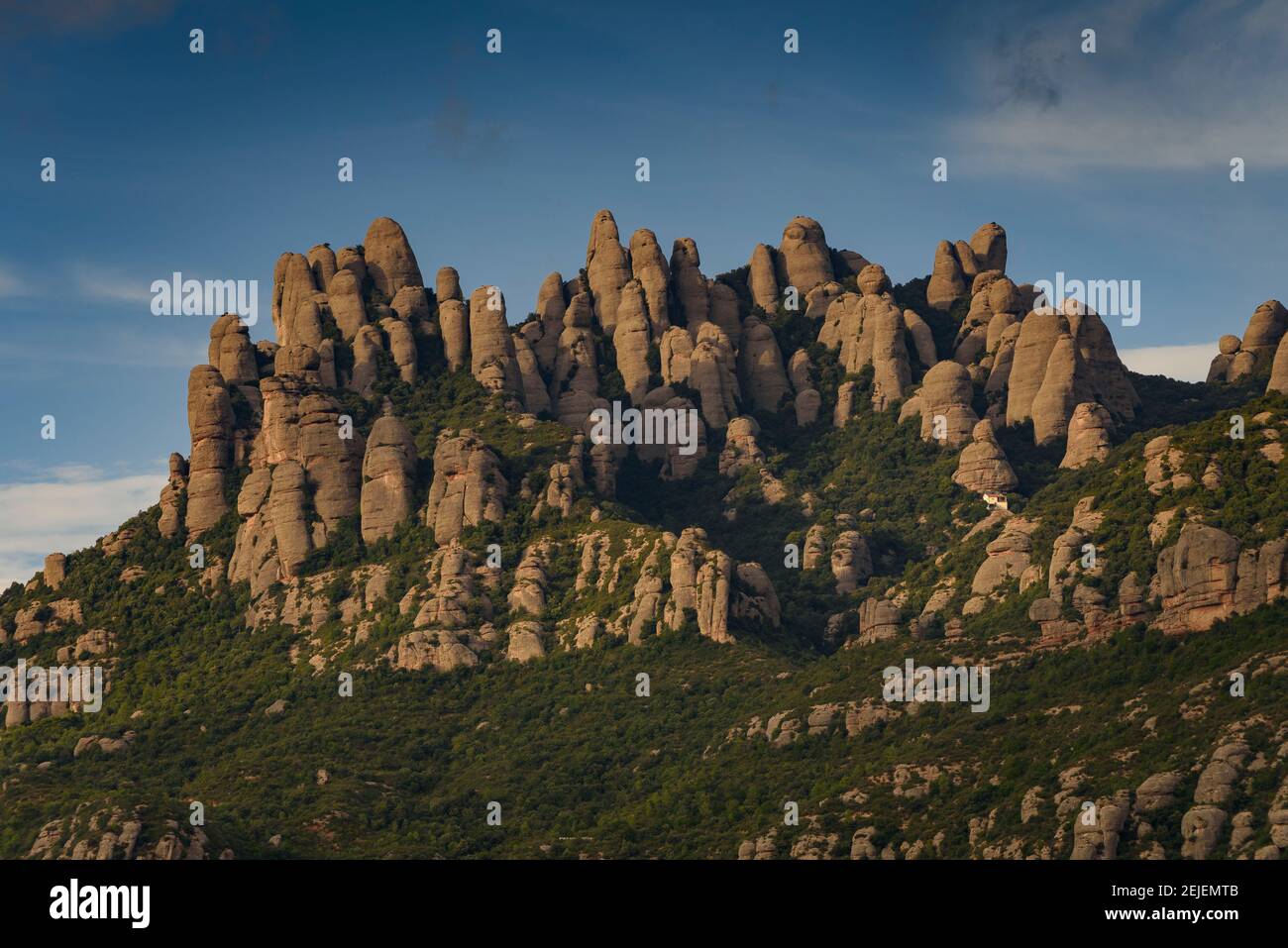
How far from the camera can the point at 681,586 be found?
5374 inches

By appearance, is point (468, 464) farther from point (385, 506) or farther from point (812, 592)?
point (812, 592)

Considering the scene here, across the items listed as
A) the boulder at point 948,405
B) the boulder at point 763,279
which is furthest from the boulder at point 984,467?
the boulder at point 763,279

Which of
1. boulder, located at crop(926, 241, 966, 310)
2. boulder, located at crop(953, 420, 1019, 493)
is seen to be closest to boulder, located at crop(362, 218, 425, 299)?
boulder, located at crop(926, 241, 966, 310)

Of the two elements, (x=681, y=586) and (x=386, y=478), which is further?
(x=386, y=478)

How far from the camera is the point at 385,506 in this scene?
15188cm

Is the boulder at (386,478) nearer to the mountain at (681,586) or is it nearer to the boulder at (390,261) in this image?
the mountain at (681,586)

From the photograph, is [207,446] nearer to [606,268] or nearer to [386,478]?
[386,478]

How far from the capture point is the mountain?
10669 centimetres

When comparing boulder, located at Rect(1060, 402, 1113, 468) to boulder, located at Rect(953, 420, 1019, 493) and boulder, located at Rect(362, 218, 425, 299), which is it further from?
boulder, located at Rect(362, 218, 425, 299)

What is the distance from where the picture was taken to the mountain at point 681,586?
4200 inches

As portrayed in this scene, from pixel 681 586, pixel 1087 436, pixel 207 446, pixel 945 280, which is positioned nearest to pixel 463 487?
pixel 681 586

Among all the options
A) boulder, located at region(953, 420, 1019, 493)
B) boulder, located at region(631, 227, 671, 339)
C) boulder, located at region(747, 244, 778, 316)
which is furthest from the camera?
boulder, located at region(747, 244, 778, 316)

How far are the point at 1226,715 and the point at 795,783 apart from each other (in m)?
23.7
